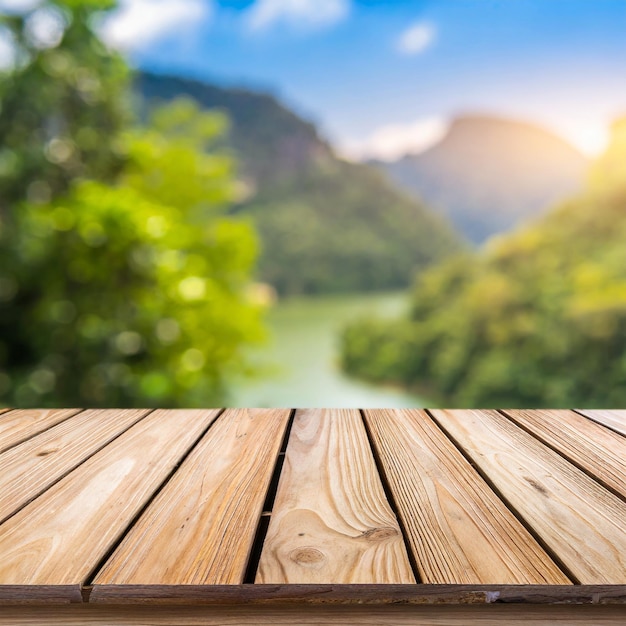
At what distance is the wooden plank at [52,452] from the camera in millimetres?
854

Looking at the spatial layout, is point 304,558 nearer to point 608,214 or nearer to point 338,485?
point 338,485

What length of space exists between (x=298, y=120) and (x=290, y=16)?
9.11 feet

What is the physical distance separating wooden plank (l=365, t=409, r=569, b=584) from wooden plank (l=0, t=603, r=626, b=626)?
0.03 meters

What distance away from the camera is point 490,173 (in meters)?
13.2

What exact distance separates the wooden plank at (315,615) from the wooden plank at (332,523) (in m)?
0.03

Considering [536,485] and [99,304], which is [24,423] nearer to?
[536,485]

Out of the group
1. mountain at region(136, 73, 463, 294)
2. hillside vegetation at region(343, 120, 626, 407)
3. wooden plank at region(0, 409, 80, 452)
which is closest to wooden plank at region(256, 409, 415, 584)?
wooden plank at region(0, 409, 80, 452)

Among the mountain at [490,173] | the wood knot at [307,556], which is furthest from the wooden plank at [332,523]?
the mountain at [490,173]

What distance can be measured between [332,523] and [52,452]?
20.6 inches

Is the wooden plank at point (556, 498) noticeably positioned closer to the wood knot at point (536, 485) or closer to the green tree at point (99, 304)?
the wood knot at point (536, 485)

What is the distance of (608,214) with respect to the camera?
9969 mm

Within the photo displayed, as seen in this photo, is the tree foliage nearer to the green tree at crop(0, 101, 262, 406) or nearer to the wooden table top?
the green tree at crop(0, 101, 262, 406)

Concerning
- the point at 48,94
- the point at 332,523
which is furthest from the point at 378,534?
the point at 48,94

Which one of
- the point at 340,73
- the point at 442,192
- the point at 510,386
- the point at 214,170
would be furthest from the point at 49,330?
the point at 340,73
